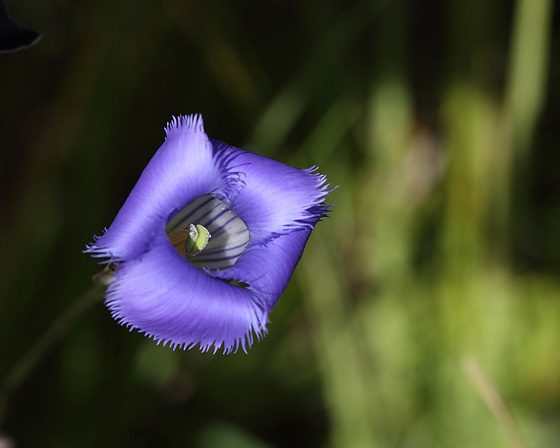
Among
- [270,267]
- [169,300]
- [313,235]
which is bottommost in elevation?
[169,300]

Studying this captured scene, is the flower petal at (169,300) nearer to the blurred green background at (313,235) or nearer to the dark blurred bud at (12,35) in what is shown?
the dark blurred bud at (12,35)

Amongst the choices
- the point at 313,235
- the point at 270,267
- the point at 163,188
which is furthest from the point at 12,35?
the point at 313,235

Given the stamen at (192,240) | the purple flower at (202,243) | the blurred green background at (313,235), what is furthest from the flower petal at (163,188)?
the blurred green background at (313,235)

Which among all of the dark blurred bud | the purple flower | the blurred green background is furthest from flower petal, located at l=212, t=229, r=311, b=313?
the blurred green background

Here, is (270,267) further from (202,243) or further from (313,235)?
(313,235)

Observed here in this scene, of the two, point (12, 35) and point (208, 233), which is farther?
point (208, 233)

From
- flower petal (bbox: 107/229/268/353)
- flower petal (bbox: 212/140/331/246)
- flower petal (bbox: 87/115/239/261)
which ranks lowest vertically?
flower petal (bbox: 107/229/268/353)

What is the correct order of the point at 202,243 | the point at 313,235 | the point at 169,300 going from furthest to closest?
the point at 313,235 < the point at 202,243 < the point at 169,300

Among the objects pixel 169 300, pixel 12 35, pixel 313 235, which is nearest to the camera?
pixel 169 300

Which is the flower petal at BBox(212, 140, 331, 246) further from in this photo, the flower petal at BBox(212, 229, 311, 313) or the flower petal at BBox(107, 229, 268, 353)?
the flower petal at BBox(107, 229, 268, 353)
